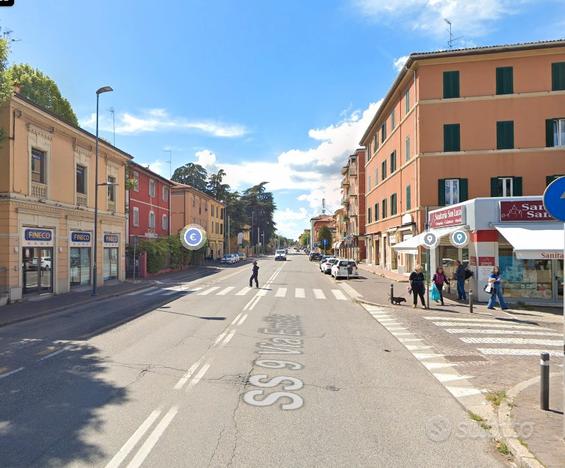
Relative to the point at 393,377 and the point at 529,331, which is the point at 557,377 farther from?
the point at 529,331

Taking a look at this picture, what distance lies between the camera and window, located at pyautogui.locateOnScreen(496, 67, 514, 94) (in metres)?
24.8

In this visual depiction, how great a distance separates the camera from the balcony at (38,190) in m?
18.0

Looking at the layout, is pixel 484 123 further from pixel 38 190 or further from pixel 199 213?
pixel 199 213

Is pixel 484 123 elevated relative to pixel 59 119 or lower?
elevated

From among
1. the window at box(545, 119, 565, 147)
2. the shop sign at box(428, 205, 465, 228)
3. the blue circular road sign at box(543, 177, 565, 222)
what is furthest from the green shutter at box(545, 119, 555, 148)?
the blue circular road sign at box(543, 177, 565, 222)

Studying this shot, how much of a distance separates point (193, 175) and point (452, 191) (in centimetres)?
6154

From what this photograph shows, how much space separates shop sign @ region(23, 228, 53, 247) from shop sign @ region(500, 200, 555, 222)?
20693 mm

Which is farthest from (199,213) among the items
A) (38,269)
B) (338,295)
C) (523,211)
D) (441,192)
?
(523,211)

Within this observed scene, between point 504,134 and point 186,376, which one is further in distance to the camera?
point 504,134

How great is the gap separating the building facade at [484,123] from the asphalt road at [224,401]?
17843mm

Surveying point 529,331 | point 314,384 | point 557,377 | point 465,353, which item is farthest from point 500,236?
point 314,384

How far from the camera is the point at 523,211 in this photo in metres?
15.8

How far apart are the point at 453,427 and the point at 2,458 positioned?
522cm

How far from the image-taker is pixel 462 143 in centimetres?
2516
